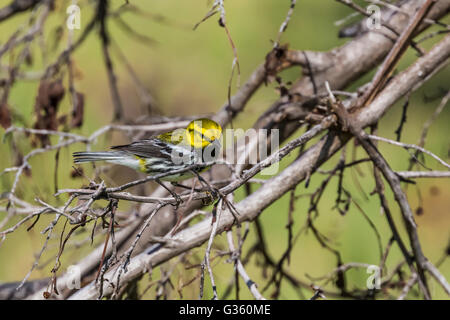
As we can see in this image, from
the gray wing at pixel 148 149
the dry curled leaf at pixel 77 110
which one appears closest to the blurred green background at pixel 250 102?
the dry curled leaf at pixel 77 110

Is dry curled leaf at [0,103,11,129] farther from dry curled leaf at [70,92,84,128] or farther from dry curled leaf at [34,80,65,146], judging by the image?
dry curled leaf at [70,92,84,128]

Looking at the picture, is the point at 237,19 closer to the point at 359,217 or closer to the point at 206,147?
the point at 359,217

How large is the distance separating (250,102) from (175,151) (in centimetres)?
161

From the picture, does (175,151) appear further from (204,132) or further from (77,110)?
(77,110)

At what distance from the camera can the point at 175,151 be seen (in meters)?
2.49

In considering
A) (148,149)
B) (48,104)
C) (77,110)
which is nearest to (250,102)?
(77,110)

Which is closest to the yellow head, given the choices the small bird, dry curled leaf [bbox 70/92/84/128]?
the small bird

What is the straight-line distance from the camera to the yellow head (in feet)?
7.63

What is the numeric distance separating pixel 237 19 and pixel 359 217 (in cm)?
186

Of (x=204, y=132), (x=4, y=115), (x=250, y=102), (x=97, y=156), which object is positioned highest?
(x=250, y=102)

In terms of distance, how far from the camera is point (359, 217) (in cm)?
377

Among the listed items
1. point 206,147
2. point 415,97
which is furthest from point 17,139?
point 415,97

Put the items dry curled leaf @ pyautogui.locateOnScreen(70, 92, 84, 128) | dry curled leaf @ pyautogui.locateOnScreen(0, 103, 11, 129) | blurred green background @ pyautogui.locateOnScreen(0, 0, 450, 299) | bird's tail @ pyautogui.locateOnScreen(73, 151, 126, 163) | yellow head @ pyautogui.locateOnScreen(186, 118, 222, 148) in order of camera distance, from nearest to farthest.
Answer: bird's tail @ pyautogui.locateOnScreen(73, 151, 126, 163), yellow head @ pyautogui.locateOnScreen(186, 118, 222, 148), dry curled leaf @ pyautogui.locateOnScreen(0, 103, 11, 129), dry curled leaf @ pyautogui.locateOnScreen(70, 92, 84, 128), blurred green background @ pyautogui.locateOnScreen(0, 0, 450, 299)
